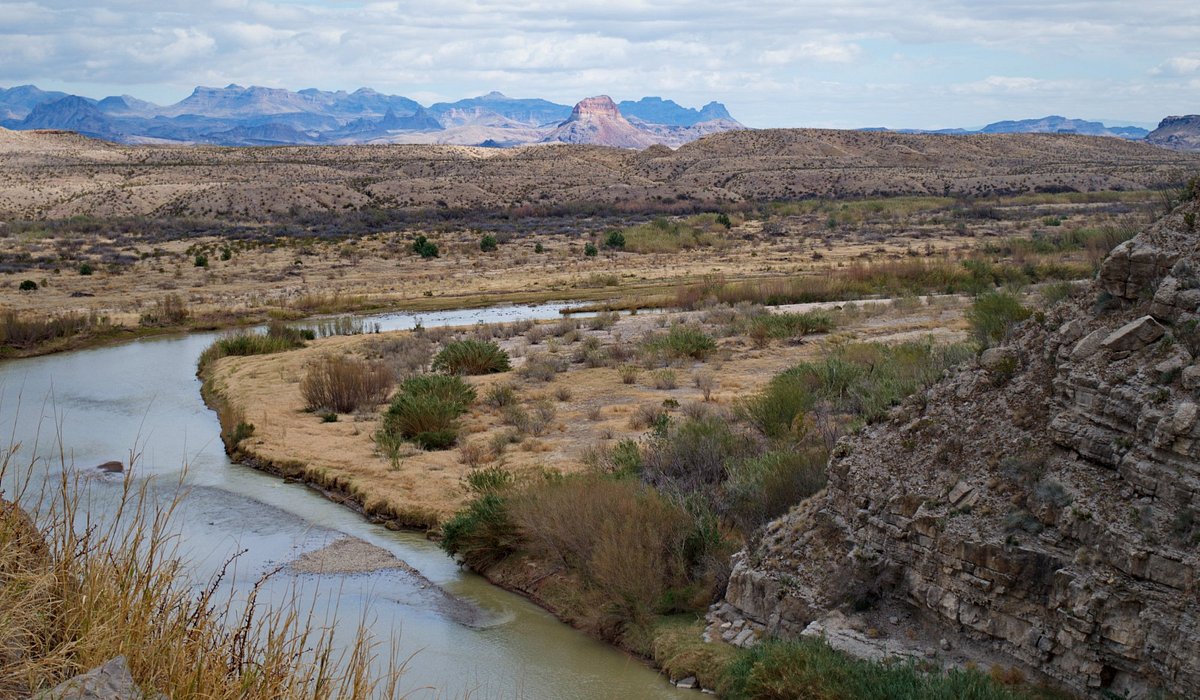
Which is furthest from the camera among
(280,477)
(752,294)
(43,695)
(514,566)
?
(752,294)

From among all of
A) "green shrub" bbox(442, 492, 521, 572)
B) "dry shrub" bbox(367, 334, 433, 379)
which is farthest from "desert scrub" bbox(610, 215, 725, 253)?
"green shrub" bbox(442, 492, 521, 572)

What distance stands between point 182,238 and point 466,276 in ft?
79.1

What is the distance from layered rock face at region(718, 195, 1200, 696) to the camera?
7105 millimetres

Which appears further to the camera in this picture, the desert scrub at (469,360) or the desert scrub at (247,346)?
the desert scrub at (247,346)

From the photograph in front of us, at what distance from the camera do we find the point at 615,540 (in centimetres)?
1125

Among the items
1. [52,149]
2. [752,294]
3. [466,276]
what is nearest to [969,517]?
[752,294]

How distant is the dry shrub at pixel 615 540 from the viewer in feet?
36.4

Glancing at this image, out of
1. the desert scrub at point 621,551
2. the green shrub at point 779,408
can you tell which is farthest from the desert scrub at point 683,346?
the desert scrub at point 621,551

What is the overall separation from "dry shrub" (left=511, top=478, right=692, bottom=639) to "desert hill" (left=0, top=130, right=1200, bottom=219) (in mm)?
67507

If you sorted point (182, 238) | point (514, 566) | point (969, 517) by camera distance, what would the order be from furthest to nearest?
point (182, 238) → point (514, 566) → point (969, 517)

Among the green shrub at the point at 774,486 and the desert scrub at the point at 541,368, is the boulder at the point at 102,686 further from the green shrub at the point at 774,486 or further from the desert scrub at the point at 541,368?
the desert scrub at the point at 541,368

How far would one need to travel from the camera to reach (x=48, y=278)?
41.7 meters

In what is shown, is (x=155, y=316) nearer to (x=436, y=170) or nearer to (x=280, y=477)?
(x=280, y=477)

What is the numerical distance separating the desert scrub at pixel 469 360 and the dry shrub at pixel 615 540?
37.7 feet
